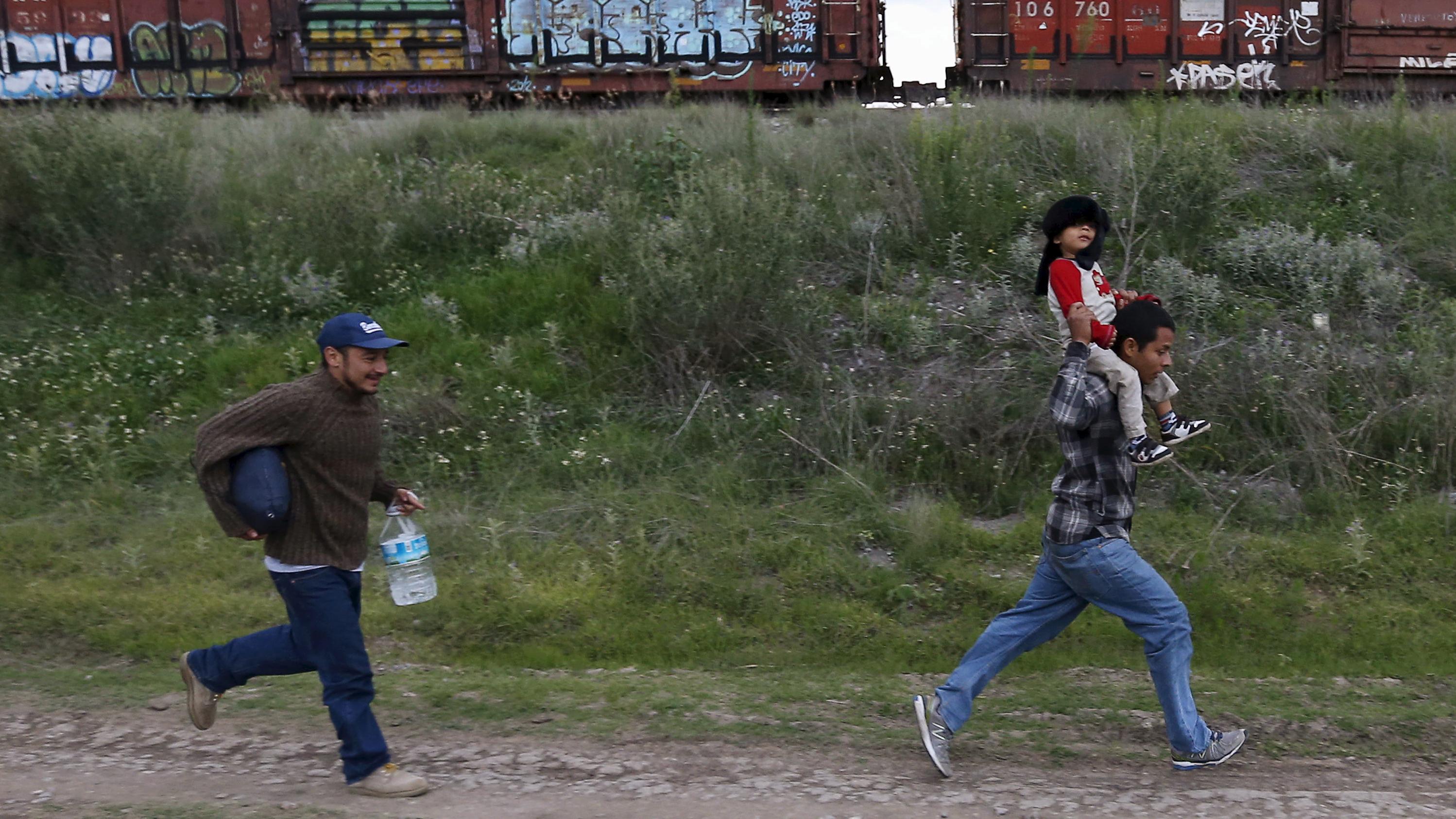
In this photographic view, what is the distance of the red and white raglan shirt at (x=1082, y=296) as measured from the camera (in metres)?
4.37

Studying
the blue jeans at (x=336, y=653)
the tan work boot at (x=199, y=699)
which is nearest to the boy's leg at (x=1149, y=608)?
the blue jeans at (x=336, y=653)

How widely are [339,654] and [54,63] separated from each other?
1712 centimetres

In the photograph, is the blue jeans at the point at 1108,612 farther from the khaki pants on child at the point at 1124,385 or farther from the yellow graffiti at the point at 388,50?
the yellow graffiti at the point at 388,50

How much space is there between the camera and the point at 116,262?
388 inches

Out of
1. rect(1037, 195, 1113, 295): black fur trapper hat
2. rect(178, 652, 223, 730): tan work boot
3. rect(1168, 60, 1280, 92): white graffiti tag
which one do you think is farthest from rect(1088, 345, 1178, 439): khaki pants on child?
rect(1168, 60, 1280, 92): white graffiti tag

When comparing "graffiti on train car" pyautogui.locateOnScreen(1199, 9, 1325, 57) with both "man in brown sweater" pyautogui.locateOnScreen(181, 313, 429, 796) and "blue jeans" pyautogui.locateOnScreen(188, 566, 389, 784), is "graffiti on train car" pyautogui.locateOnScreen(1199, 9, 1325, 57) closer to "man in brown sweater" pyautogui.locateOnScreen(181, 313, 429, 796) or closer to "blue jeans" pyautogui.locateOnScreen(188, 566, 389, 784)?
"man in brown sweater" pyautogui.locateOnScreen(181, 313, 429, 796)

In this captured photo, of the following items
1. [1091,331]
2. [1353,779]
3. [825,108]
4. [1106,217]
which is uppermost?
[825,108]

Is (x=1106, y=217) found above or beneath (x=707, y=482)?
above

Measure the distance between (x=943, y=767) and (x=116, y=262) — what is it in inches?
330

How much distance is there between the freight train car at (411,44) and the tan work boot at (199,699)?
14078 millimetres

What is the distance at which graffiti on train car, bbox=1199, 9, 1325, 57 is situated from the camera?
17531 mm

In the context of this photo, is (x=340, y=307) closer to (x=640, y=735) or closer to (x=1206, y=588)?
(x=640, y=735)

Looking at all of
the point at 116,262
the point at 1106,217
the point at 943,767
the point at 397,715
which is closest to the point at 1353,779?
the point at 943,767

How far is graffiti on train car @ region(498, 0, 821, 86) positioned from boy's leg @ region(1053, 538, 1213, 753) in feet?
48.1
